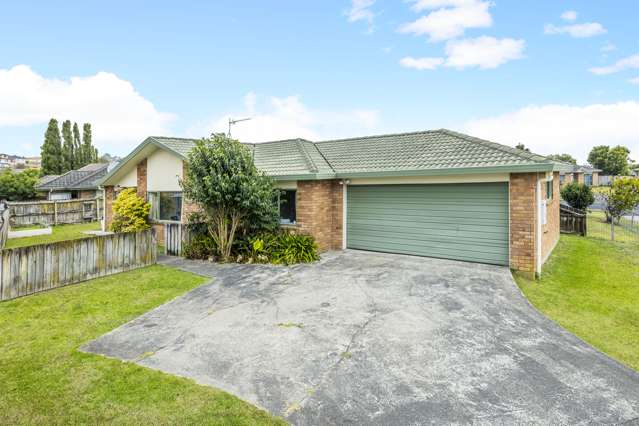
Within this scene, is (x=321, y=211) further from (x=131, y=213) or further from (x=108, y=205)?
(x=108, y=205)

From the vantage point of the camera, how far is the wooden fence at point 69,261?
7418 mm

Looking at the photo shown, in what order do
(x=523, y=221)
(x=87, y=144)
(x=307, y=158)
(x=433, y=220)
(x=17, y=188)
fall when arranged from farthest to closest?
(x=87, y=144)
(x=17, y=188)
(x=307, y=158)
(x=433, y=220)
(x=523, y=221)

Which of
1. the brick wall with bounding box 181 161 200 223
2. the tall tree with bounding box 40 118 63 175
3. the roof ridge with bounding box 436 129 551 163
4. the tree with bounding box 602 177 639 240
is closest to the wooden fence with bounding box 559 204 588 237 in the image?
the tree with bounding box 602 177 639 240

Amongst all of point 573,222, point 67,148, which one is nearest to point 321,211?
point 573,222

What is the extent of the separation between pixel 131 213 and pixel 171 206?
5.13ft

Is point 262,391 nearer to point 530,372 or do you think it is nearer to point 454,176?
point 530,372

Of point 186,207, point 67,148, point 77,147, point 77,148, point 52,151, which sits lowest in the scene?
point 186,207

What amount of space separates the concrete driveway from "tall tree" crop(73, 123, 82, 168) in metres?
52.5

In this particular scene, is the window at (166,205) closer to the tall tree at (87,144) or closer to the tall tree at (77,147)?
the tall tree at (77,147)

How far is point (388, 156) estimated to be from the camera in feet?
39.4

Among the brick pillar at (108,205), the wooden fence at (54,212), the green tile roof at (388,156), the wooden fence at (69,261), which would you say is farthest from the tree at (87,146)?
the wooden fence at (69,261)

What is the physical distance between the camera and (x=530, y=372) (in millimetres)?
4359

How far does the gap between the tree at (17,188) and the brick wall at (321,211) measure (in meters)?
33.2

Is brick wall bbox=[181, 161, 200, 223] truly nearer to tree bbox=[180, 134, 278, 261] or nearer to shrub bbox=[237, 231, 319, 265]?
tree bbox=[180, 134, 278, 261]
